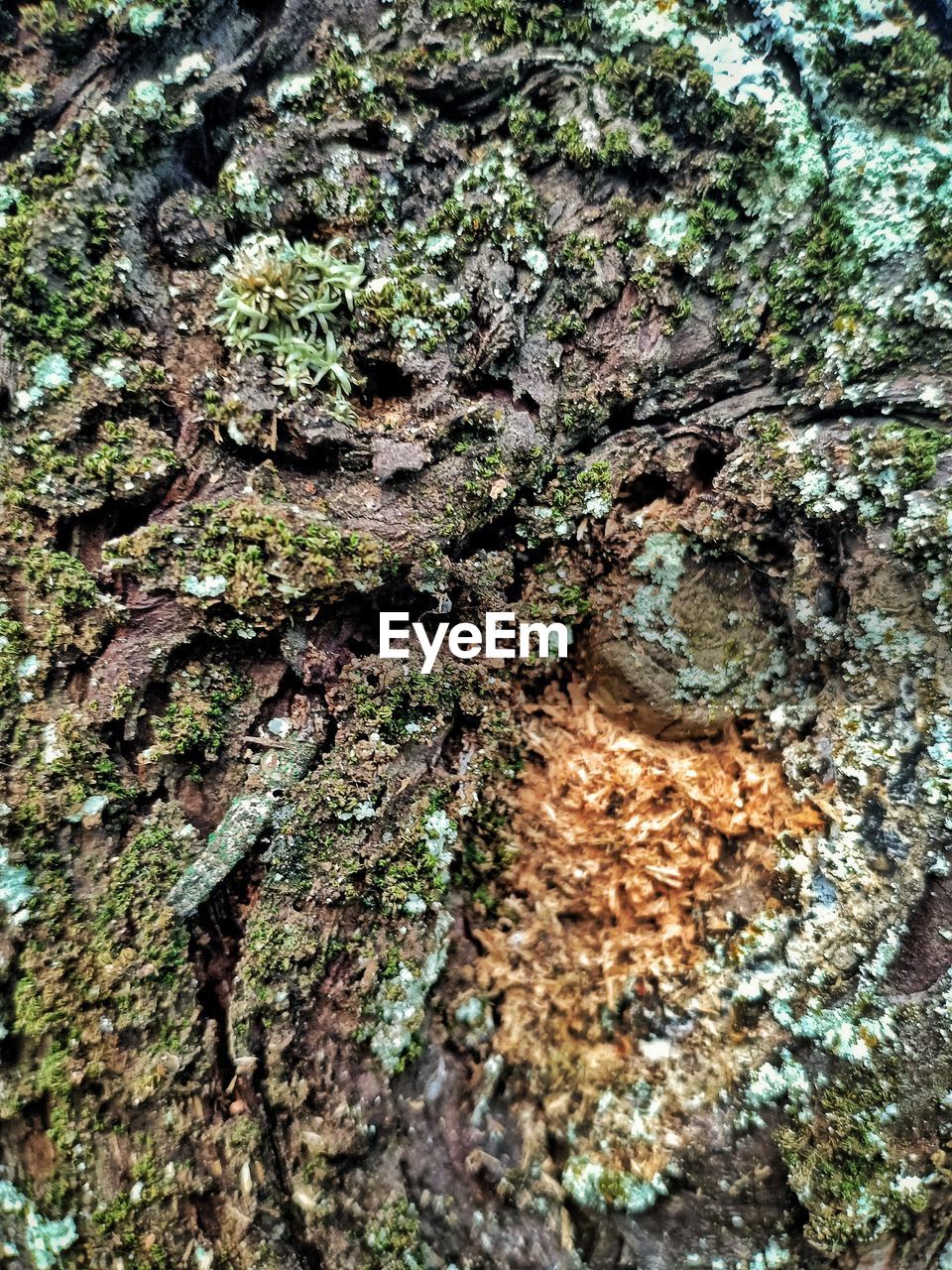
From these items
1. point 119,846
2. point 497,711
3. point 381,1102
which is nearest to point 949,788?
point 497,711

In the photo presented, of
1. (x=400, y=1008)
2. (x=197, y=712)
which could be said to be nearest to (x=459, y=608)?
(x=197, y=712)

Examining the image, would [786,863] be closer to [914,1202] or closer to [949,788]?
[949,788]

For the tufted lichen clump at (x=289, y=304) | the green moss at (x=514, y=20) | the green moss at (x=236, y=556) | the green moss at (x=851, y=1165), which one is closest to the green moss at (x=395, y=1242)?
the green moss at (x=851, y=1165)

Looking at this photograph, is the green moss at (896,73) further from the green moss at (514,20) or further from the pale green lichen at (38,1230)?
the pale green lichen at (38,1230)

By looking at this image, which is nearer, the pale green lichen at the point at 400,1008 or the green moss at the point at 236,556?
the green moss at the point at 236,556

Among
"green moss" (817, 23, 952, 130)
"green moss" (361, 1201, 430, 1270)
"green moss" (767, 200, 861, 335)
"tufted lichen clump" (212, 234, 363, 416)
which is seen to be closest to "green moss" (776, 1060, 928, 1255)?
"green moss" (361, 1201, 430, 1270)

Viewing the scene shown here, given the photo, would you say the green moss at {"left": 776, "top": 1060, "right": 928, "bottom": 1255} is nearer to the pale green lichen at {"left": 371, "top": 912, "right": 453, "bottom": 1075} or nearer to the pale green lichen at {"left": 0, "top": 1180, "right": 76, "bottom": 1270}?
the pale green lichen at {"left": 371, "top": 912, "right": 453, "bottom": 1075}

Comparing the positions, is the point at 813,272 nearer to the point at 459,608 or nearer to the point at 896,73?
the point at 896,73
